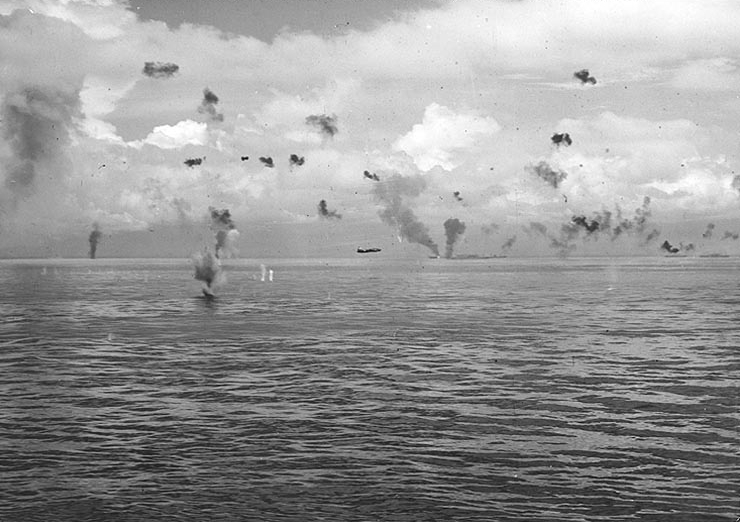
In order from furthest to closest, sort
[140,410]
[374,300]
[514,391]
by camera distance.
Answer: [374,300], [514,391], [140,410]

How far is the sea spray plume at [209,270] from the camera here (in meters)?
154

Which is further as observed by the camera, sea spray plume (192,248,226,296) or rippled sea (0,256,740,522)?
sea spray plume (192,248,226,296)

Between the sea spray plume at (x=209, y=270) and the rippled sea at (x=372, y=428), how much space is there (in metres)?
84.9

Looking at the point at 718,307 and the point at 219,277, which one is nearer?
the point at 718,307

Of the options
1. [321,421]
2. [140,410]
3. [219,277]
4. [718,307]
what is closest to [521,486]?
[321,421]

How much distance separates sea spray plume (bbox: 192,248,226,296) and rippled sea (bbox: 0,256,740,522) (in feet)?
279

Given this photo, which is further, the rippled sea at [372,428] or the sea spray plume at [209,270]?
the sea spray plume at [209,270]

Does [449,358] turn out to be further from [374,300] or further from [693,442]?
[374,300]

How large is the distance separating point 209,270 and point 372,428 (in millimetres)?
130332

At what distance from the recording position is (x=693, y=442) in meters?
28.6

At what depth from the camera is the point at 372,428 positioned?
31.4 metres

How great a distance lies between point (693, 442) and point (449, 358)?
26.0m

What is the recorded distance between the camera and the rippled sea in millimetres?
22062

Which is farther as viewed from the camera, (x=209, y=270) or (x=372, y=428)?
(x=209, y=270)
